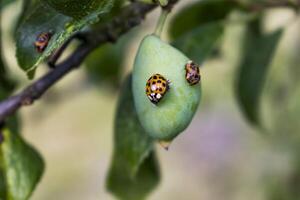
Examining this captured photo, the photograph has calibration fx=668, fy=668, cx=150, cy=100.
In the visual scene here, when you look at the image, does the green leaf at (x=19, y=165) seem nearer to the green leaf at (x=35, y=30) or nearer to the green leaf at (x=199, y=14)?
the green leaf at (x=35, y=30)

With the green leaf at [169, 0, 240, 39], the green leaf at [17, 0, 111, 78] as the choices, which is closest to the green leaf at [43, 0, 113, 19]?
the green leaf at [17, 0, 111, 78]

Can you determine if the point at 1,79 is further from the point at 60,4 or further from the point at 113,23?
the point at 60,4

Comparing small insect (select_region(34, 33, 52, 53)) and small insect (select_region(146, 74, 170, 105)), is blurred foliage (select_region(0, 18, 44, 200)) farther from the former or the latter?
small insect (select_region(146, 74, 170, 105))

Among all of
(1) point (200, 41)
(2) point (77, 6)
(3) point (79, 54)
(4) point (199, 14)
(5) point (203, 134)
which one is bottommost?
(5) point (203, 134)

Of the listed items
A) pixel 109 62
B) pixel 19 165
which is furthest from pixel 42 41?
pixel 109 62

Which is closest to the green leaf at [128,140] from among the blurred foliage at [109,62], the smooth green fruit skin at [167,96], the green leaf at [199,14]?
the smooth green fruit skin at [167,96]

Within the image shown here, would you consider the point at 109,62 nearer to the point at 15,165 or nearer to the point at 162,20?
the point at 15,165
